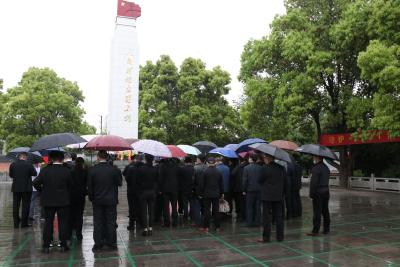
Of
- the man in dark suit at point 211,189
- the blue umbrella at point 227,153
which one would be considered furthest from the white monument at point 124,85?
the man in dark suit at point 211,189

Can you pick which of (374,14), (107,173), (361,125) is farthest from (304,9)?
(107,173)

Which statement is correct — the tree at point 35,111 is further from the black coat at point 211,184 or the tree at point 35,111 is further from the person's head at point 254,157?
the black coat at point 211,184

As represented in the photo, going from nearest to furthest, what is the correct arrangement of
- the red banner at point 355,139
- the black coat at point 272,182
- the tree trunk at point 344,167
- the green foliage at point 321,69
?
the black coat at point 272,182 → the green foliage at point 321,69 → the red banner at point 355,139 → the tree trunk at point 344,167

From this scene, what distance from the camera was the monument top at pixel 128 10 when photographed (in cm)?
3112

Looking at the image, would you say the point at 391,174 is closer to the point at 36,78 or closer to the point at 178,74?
the point at 178,74

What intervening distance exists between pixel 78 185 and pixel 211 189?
8.60 ft

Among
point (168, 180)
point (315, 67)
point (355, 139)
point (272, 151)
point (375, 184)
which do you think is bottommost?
point (375, 184)

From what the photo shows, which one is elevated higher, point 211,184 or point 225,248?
point 211,184

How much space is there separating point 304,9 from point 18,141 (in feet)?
64.2

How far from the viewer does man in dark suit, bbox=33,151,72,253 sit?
6508mm

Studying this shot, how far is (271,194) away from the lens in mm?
7191

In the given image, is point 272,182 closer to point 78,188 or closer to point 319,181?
point 319,181

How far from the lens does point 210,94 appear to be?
2869cm

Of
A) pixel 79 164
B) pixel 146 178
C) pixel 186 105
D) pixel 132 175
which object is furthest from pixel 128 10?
pixel 79 164
